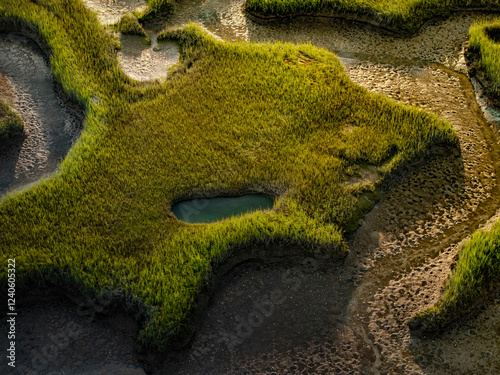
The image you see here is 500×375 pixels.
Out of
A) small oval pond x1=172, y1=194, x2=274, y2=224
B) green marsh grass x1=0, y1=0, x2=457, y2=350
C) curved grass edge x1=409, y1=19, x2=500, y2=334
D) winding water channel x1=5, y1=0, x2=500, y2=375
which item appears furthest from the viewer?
small oval pond x1=172, y1=194, x2=274, y2=224

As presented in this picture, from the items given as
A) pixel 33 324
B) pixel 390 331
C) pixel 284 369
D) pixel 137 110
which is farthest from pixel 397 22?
pixel 33 324

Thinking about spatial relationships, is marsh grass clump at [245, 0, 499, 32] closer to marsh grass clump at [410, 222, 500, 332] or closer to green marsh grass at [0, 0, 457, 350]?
green marsh grass at [0, 0, 457, 350]

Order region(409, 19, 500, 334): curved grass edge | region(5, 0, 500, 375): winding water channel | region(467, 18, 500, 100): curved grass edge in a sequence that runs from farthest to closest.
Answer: region(467, 18, 500, 100): curved grass edge, region(409, 19, 500, 334): curved grass edge, region(5, 0, 500, 375): winding water channel

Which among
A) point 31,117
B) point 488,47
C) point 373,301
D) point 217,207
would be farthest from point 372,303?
point 31,117

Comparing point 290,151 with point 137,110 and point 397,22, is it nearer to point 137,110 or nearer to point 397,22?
point 137,110

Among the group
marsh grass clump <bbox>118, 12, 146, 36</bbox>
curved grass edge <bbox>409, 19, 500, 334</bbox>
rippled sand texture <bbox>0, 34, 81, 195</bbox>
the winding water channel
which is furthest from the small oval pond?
marsh grass clump <bbox>118, 12, 146, 36</bbox>

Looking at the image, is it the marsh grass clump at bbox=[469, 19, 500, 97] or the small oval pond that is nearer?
the small oval pond
